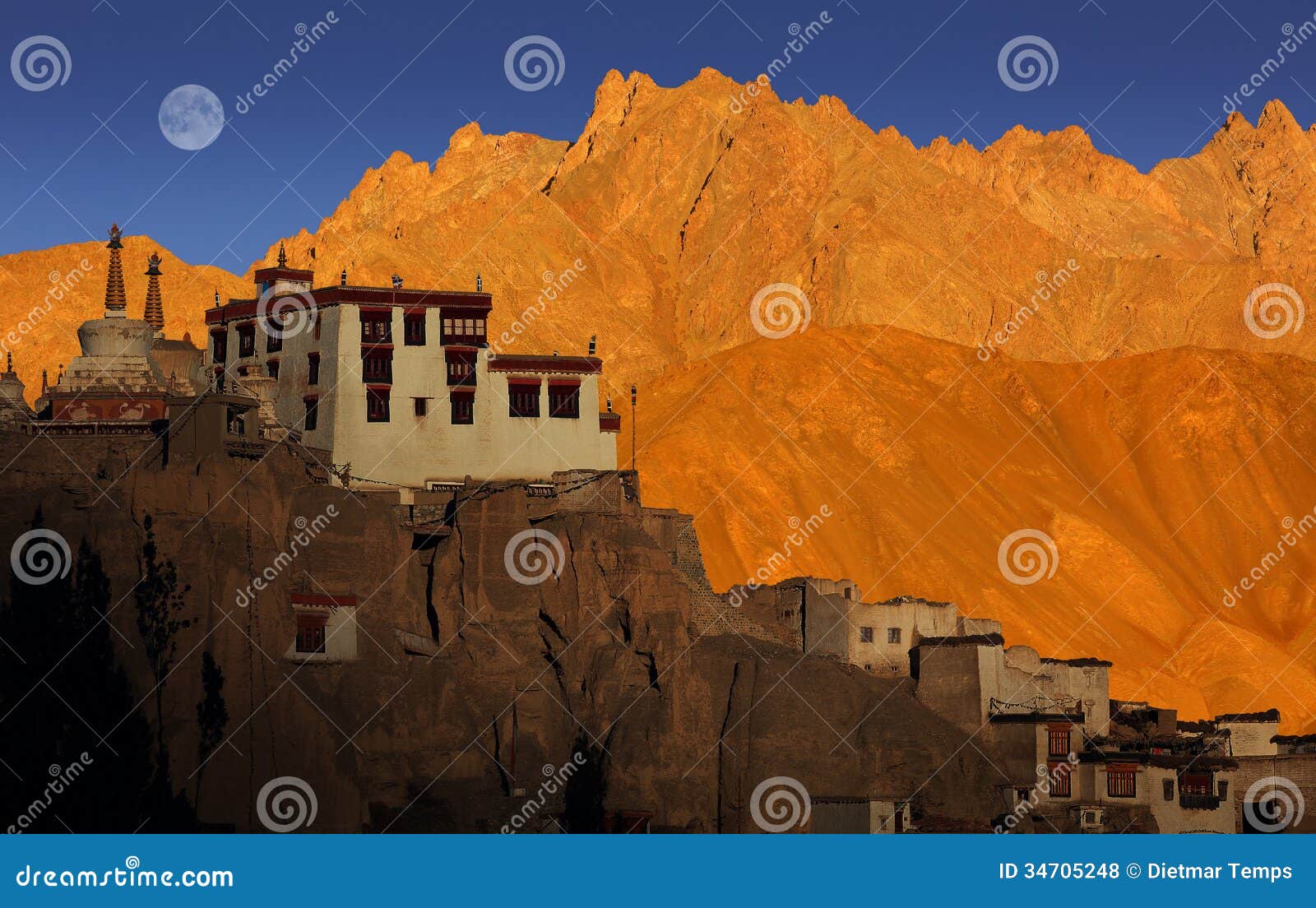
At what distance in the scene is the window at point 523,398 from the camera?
103 metres

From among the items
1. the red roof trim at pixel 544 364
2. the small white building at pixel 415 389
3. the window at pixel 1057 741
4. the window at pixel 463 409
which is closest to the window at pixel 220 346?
the small white building at pixel 415 389

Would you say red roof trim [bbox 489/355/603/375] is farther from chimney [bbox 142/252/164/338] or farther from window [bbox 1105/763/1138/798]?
window [bbox 1105/763/1138/798]

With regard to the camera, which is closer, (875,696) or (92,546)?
(92,546)

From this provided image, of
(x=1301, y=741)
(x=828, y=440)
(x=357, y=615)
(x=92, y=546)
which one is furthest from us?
(x=828, y=440)

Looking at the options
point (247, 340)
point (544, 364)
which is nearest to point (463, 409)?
point (544, 364)

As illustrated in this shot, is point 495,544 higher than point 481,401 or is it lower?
lower

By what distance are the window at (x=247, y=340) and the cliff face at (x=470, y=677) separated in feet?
55.5

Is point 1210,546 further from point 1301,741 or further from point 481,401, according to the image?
point 481,401

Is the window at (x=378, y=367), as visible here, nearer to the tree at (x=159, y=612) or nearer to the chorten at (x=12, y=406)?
the chorten at (x=12, y=406)

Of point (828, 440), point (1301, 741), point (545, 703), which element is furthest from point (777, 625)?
point (828, 440)

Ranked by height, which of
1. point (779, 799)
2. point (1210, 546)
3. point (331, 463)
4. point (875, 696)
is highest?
point (1210, 546)

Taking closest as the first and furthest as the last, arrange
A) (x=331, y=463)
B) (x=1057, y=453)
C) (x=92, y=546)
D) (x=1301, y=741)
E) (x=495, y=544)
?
1. (x=92, y=546)
2. (x=495, y=544)
3. (x=331, y=463)
4. (x=1301, y=741)
5. (x=1057, y=453)

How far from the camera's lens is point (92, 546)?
78.9 m

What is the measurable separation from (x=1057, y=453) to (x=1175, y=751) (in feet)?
262
